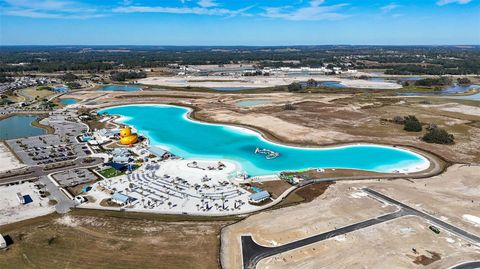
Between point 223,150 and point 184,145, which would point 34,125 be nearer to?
point 184,145

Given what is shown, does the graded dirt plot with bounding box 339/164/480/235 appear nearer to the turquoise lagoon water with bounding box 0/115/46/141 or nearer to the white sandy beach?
the turquoise lagoon water with bounding box 0/115/46/141

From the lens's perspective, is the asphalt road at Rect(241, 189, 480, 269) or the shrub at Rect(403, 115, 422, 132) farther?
the shrub at Rect(403, 115, 422, 132)

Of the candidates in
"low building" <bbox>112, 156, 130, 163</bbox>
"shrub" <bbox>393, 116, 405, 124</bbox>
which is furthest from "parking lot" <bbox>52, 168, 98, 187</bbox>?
"shrub" <bbox>393, 116, 405, 124</bbox>

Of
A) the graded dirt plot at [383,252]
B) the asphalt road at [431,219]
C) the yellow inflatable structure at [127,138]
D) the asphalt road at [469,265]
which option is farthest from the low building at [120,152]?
the asphalt road at [469,265]

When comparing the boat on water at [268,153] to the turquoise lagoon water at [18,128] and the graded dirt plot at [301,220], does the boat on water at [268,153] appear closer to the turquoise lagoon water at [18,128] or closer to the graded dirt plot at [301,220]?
the graded dirt plot at [301,220]

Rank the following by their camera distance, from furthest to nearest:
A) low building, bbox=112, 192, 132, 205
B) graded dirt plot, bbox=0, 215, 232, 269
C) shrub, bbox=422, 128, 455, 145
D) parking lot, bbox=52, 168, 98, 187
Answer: shrub, bbox=422, 128, 455, 145 → parking lot, bbox=52, 168, 98, 187 → low building, bbox=112, 192, 132, 205 → graded dirt plot, bbox=0, 215, 232, 269

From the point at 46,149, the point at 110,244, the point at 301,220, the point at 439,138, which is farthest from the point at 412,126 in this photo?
the point at 46,149

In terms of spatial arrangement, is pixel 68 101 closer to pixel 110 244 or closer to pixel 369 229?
pixel 110 244
